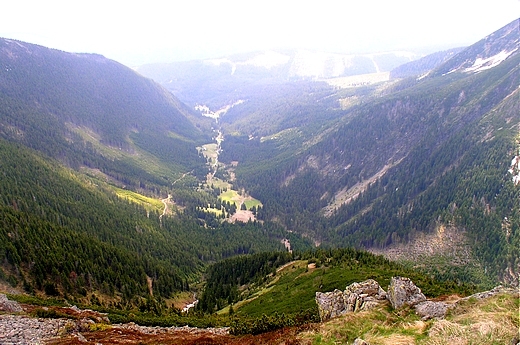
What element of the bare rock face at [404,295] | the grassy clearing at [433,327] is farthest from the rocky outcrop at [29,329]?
the bare rock face at [404,295]

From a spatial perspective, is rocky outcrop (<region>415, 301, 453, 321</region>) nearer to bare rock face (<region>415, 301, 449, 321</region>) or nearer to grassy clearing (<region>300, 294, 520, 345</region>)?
bare rock face (<region>415, 301, 449, 321</region>)

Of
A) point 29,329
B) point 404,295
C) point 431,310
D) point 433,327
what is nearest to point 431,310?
point 431,310

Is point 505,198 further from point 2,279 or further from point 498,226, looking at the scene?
point 2,279

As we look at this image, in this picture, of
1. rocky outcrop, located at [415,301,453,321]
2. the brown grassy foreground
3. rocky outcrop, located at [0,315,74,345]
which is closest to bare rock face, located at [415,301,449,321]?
rocky outcrop, located at [415,301,453,321]

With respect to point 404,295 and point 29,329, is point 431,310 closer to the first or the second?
point 404,295

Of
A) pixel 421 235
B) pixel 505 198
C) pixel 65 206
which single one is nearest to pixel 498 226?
pixel 505 198
